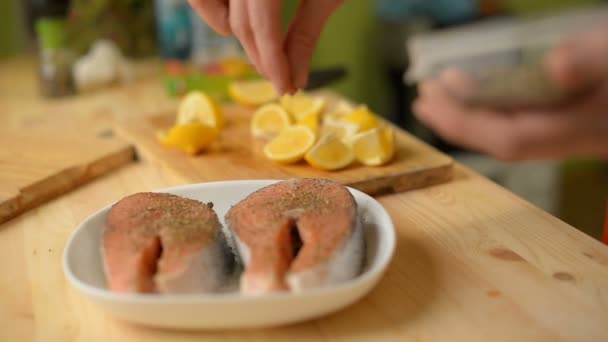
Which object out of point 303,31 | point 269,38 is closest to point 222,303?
point 269,38

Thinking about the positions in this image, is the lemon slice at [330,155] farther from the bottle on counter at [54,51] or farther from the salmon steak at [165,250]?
the bottle on counter at [54,51]

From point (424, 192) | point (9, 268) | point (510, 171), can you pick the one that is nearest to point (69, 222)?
point (9, 268)

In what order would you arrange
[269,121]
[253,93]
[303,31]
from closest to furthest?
1. [303,31]
2. [269,121]
3. [253,93]

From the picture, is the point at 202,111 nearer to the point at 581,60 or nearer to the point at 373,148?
the point at 373,148

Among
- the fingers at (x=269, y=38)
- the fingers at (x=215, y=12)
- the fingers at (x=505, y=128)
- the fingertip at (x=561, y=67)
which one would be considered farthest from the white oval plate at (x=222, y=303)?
the fingers at (x=215, y=12)

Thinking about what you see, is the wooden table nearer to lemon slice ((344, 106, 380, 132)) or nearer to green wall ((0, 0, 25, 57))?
lemon slice ((344, 106, 380, 132))

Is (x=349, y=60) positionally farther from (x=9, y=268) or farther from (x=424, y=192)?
(x=9, y=268)

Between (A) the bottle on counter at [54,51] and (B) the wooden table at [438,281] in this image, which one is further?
(A) the bottle on counter at [54,51]
